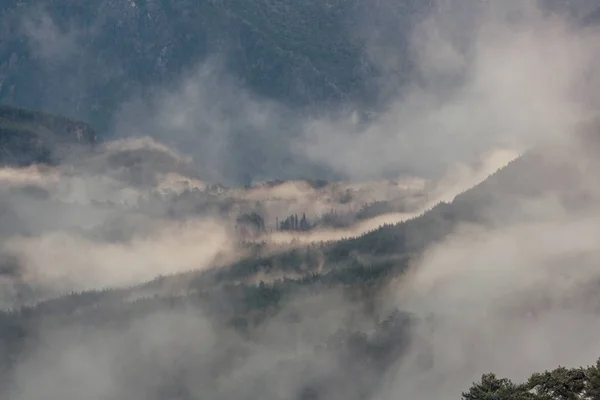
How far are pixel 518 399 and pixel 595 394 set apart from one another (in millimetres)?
11029

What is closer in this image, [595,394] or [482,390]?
Result: [595,394]

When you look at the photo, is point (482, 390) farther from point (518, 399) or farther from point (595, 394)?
point (595, 394)

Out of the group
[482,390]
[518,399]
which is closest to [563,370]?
[518,399]

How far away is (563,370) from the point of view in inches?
4331

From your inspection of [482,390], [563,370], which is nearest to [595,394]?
[563,370]

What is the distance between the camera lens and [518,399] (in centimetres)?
11269

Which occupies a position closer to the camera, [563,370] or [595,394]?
[595,394]

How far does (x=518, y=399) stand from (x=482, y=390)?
12.6 m

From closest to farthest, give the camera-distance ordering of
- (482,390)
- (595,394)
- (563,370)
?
(595,394) → (563,370) → (482,390)

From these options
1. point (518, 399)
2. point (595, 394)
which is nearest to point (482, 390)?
point (518, 399)

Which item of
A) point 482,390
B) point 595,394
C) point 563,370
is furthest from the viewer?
point 482,390

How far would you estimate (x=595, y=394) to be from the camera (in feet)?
339

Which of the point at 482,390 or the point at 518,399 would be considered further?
the point at 482,390
